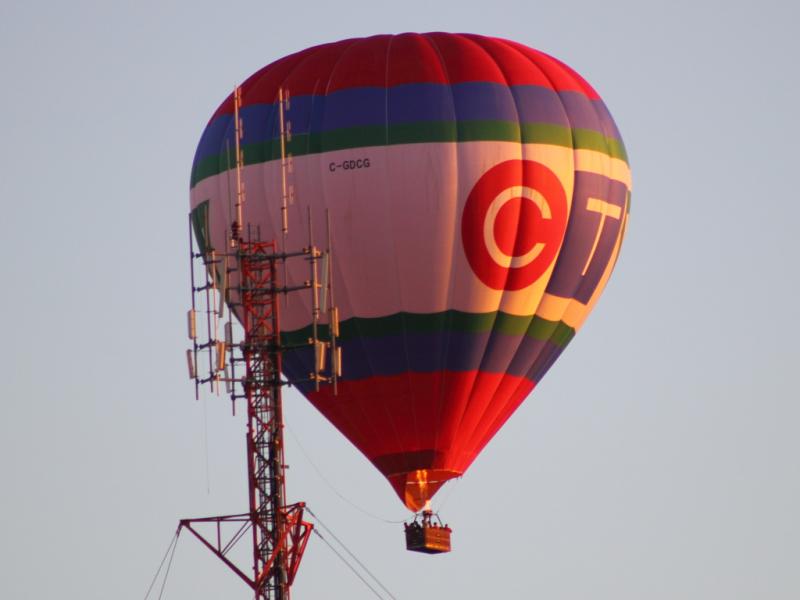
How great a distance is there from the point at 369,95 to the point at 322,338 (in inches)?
255

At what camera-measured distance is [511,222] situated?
9394 cm

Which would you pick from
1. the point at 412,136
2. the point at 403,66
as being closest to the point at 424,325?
the point at 412,136

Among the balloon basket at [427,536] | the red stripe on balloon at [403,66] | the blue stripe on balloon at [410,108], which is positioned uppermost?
the red stripe on balloon at [403,66]

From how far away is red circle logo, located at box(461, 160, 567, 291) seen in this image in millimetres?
93688

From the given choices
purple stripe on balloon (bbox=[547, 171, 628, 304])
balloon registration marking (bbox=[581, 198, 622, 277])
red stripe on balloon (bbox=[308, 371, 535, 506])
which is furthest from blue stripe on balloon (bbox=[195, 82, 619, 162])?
red stripe on balloon (bbox=[308, 371, 535, 506])

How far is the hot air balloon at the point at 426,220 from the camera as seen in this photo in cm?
9331

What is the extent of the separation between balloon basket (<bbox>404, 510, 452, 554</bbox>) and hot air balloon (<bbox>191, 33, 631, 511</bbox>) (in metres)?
0.51

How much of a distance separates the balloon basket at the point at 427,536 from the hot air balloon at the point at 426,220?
0.51 m

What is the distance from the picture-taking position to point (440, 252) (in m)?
93.6

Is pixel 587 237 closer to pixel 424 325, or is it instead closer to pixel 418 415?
pixel 424 325

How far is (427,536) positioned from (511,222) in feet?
27.3

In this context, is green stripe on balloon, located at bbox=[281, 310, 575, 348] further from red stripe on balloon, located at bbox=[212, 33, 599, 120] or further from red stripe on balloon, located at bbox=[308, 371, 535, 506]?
red stripe on balloon, located at bbox=[212, 33, 599, 120]

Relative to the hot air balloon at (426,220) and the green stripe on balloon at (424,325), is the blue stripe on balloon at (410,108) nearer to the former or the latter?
the hot air balloon at (426,220)

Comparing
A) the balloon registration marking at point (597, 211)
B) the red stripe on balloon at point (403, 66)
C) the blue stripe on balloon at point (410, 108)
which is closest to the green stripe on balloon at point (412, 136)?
the blue stripe on balloon at point (410, 108)
